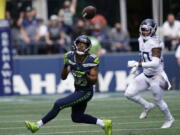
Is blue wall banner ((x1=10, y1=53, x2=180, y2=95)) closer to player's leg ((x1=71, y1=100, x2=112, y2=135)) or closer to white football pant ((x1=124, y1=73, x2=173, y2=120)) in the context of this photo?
white football pant ((x1=124, y1=73, x2=173, y2=120))

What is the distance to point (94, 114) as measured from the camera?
45.8 feet

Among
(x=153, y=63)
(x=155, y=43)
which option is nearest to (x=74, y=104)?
(x=153, y=63)

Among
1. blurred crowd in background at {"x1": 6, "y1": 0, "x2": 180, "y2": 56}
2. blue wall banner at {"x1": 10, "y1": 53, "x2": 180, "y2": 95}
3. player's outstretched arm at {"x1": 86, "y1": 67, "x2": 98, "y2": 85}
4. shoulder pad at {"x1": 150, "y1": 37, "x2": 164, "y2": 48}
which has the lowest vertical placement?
blue wall banner at {"x1": 10, "y1": 53, "x2": 180, "y2": 95}

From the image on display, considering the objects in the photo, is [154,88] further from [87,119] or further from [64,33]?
[64,33]

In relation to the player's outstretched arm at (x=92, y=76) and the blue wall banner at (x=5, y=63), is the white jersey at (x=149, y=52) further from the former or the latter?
the blue wall banner at (x=5, y=63)

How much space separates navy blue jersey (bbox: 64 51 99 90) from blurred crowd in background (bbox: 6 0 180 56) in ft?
26.9

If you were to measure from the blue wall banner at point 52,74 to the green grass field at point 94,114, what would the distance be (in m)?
1.25

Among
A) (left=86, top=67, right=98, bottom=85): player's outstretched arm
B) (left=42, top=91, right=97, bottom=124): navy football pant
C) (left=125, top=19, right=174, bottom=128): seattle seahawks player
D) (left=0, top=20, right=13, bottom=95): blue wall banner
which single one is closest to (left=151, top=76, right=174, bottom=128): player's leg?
(left=125, top=19, right=174, bottom=128): seattle seahawks player

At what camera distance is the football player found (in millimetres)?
10586

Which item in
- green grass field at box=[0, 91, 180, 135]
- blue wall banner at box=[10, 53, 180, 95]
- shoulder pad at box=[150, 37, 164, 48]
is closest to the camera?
green grass field at box=[0, 91, 180, 135]

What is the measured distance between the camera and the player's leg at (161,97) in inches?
472

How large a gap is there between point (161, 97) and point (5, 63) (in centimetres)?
679

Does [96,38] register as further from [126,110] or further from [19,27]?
[126,110]

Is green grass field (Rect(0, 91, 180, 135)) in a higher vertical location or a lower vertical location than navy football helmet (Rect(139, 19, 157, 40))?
lower
